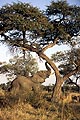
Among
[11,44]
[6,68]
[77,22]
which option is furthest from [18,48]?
[6,68]

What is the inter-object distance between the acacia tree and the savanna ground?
7576mm

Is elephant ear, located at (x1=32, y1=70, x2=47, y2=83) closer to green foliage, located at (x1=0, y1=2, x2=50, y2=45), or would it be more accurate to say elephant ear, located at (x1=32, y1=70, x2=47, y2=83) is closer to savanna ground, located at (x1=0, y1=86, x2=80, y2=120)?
green foliage, located at (x1=0, y1=2, x2=50, y2=45)

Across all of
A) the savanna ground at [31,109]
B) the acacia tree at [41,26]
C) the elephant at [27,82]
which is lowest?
the savanna ground at [31,109]

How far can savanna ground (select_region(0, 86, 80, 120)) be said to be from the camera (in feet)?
28.7

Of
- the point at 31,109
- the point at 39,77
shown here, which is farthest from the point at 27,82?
the point at 31,109

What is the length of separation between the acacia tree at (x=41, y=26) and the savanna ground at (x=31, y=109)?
758 cm

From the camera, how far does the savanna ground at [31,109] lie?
8750 mm

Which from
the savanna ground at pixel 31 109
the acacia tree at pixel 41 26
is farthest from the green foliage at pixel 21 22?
the savanna ground at pixel 31 109

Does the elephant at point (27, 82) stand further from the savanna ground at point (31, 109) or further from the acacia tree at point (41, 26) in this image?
the savanna ground at point (31, 109)

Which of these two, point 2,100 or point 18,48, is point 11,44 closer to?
point 18,48

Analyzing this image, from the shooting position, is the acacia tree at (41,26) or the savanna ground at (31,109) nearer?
the savanna ground at (31,109)

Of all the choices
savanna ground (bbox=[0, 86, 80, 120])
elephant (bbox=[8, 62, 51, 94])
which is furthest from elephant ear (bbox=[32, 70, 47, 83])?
savanna ground (bbox=[0, 86, 80, 120])

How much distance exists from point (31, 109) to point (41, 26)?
10669 millimetres

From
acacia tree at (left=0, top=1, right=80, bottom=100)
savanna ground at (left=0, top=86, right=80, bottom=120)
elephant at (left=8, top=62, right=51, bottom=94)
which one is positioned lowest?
savanna ground at (left=0, top=86, right=80, bottom=120)
